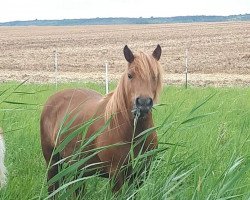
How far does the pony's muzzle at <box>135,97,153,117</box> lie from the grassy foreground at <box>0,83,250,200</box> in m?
0.21

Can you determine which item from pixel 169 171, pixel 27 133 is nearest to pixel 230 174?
pixel 169 171

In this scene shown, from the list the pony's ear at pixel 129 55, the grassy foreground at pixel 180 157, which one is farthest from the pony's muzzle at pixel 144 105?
the pony's ear at pixel 129 55

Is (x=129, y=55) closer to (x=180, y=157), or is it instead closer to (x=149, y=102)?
(x=149, y=102)

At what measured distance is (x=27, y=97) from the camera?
1245 centimetres

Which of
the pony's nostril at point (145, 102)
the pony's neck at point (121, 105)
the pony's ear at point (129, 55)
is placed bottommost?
the pony's neck at point (121, 105)

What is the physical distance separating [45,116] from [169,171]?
253cm

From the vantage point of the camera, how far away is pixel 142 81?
448 centimetres

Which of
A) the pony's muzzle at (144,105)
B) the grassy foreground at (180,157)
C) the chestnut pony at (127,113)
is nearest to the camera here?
the grassy foreground at (180,157)

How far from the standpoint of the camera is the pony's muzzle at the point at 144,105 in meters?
4.27

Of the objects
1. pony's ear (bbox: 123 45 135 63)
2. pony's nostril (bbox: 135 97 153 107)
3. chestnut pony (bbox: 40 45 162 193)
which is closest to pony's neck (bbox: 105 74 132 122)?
chestnut pony (bbox: 40 45 162 193)

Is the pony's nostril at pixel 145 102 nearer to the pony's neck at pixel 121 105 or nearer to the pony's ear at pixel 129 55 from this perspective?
the pony's neck at pixel 121 105

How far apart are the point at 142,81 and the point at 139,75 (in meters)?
0.08

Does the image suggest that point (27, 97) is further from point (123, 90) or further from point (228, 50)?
point (228, 50)

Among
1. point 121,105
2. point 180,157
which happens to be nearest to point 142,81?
point 121,105
